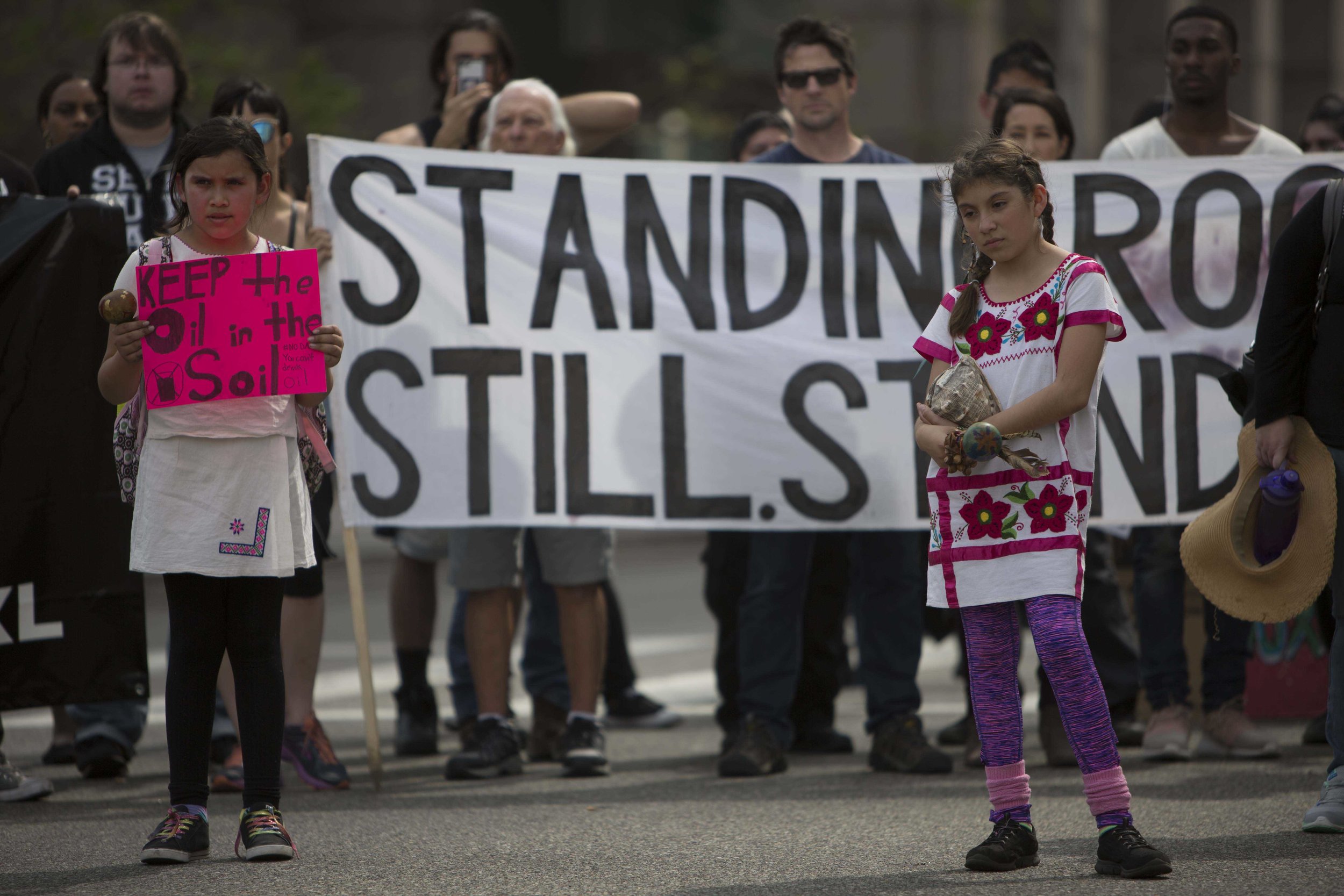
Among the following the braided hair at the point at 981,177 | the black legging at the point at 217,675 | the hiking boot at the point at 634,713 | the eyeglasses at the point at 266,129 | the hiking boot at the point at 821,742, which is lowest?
the hiking boot at the point at 634,713

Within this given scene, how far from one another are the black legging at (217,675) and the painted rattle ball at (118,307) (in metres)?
0.67

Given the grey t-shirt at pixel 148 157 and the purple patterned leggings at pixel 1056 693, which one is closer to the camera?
the purple patterned leggings at pixel 1056 693

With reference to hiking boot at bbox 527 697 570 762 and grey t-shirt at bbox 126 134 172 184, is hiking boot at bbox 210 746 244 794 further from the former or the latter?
grey t-shirt at bbox 126 134 172 184

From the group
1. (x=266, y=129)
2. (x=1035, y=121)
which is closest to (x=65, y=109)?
(x=266, y=129)

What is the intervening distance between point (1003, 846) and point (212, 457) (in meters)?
2.21

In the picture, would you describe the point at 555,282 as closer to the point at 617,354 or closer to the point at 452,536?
the point at 617,354

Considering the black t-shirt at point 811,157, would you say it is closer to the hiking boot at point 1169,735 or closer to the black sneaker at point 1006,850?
the hiking boot at point 1169,735

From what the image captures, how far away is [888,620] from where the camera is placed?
19.1ft

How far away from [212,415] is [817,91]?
8.78 feet

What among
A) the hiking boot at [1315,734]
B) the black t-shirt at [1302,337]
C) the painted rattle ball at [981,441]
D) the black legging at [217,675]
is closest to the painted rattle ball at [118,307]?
the black legging at [217,675]

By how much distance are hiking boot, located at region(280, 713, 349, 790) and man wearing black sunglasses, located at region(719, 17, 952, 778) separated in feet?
4.23

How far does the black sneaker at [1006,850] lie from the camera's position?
3.99 metres

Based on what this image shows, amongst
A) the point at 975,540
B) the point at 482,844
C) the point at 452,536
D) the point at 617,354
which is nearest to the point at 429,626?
the point at 452,536

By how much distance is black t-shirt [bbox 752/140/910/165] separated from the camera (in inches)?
242
